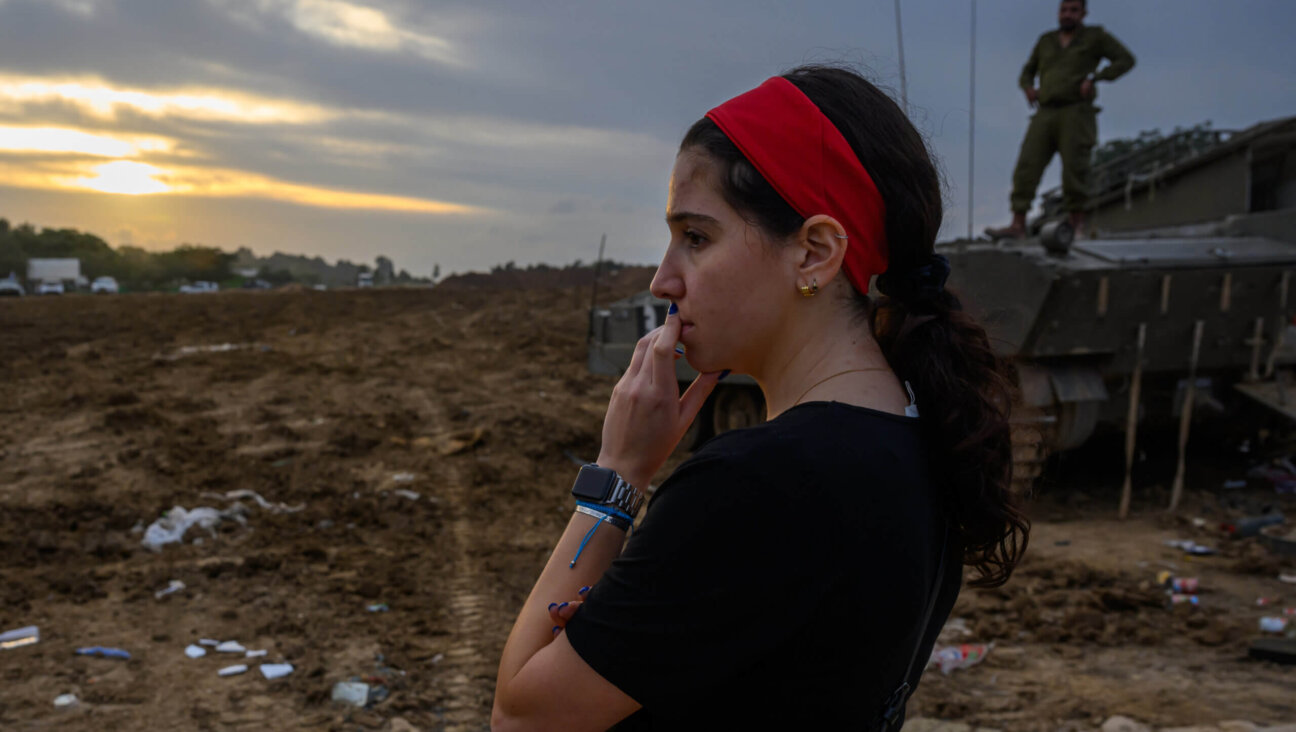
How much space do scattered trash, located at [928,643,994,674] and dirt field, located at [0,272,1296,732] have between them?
0.05 metres

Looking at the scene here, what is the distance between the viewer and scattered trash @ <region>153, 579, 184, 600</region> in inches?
218

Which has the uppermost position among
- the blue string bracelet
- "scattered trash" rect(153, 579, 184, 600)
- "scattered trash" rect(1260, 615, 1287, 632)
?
the blue string bracelet

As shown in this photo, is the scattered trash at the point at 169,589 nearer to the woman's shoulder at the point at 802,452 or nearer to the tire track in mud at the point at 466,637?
the tire track in mud at the point at 466,637

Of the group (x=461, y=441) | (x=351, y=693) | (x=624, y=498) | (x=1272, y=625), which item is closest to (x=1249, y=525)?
(x=1272, y=625)

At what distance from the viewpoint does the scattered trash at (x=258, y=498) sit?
747 centimetres

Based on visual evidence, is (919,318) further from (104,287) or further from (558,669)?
(104,287)

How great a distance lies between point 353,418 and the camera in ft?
36.6

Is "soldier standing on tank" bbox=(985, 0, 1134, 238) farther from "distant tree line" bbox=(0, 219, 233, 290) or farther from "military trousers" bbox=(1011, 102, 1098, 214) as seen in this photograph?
"distant tree line" bbox=(0, 219, 233, 290)

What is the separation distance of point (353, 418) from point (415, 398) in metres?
1.67

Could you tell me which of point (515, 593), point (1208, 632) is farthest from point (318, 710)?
point (1208, 632)

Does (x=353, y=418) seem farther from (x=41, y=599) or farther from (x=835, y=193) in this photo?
(x=835, y=193)

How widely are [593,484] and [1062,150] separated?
8.70m

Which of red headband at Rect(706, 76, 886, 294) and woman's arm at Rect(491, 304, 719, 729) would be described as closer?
woman's arm at Rect(491, 304, 719, 729)

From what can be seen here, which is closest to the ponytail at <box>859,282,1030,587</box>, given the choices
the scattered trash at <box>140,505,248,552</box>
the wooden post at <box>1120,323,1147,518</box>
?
the scattered trash at <box>140,505,248,552</box>
